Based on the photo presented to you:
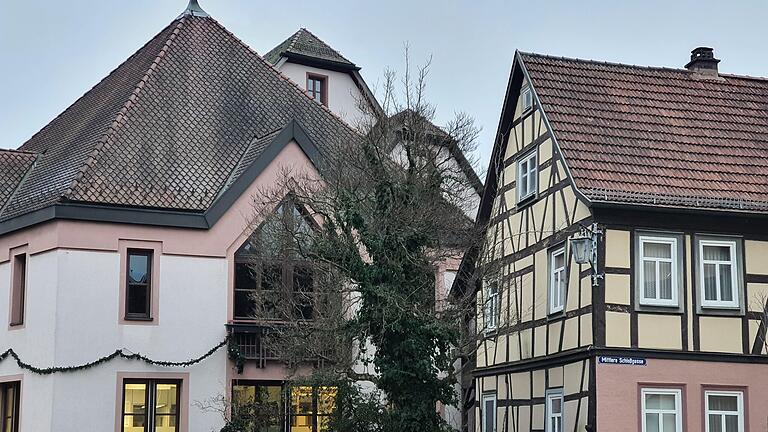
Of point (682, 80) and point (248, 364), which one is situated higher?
point (682, 80)

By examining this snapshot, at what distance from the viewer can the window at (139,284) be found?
29.2 metres

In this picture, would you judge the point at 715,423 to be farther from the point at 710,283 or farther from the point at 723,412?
the point at 710,283

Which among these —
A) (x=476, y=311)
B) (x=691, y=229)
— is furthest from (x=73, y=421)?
(x=691, y=229)

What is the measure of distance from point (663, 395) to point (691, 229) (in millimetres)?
3284

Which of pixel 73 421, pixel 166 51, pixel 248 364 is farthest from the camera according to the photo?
pixel 166 51

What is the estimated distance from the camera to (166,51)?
33.7 meters

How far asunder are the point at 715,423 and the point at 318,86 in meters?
21.5

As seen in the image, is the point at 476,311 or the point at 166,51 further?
the point at 166,51

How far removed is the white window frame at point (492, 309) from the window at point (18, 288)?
1127 centimetres

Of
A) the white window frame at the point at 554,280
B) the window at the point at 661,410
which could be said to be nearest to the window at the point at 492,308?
the white window frame at the point at 554,280

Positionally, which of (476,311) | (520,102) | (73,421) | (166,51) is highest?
(166,51)

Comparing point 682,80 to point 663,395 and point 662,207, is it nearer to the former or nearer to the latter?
point 662,207

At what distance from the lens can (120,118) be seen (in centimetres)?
3109

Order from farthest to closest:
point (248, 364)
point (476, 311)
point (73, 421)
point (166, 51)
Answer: point (166, 51) → point (248, 364) → point (73, 421) → point (476, 311)
